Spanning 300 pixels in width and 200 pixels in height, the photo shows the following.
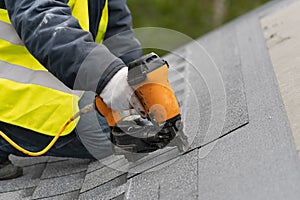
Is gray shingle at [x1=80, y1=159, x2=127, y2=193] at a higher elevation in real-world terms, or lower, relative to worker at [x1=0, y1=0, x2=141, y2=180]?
lower

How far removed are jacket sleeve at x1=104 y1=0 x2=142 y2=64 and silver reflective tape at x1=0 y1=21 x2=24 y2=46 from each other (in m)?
0.54

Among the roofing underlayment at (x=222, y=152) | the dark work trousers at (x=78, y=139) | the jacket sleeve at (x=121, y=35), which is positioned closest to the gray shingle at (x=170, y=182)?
the roofing underlayment at (x=222, y=152)

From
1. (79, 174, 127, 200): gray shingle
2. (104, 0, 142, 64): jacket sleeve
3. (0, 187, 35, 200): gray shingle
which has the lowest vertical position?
(0, 187, 35, 200): gray shingle

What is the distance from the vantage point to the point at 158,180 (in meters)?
1.60

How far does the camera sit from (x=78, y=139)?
6.74 ft

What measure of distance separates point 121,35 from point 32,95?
0.61 meters

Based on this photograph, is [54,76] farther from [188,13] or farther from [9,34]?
[188,13]

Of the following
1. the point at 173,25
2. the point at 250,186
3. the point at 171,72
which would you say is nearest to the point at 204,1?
the point at 173,25

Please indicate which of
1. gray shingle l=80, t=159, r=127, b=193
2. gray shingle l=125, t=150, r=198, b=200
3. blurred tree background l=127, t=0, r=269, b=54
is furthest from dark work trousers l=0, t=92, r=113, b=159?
blurred tree background l=127, t=0, r=269, b=54

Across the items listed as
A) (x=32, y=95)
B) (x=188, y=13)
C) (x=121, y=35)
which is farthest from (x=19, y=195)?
(x=188, y=13)

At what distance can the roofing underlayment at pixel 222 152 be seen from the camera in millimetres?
1397

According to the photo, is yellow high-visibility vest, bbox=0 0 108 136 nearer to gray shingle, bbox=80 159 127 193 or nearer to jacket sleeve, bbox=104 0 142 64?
gray shingle, bbox=80 159 127 193

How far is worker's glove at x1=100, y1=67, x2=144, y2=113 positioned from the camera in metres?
1.48

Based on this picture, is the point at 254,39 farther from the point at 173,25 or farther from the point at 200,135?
the point at 173,25
